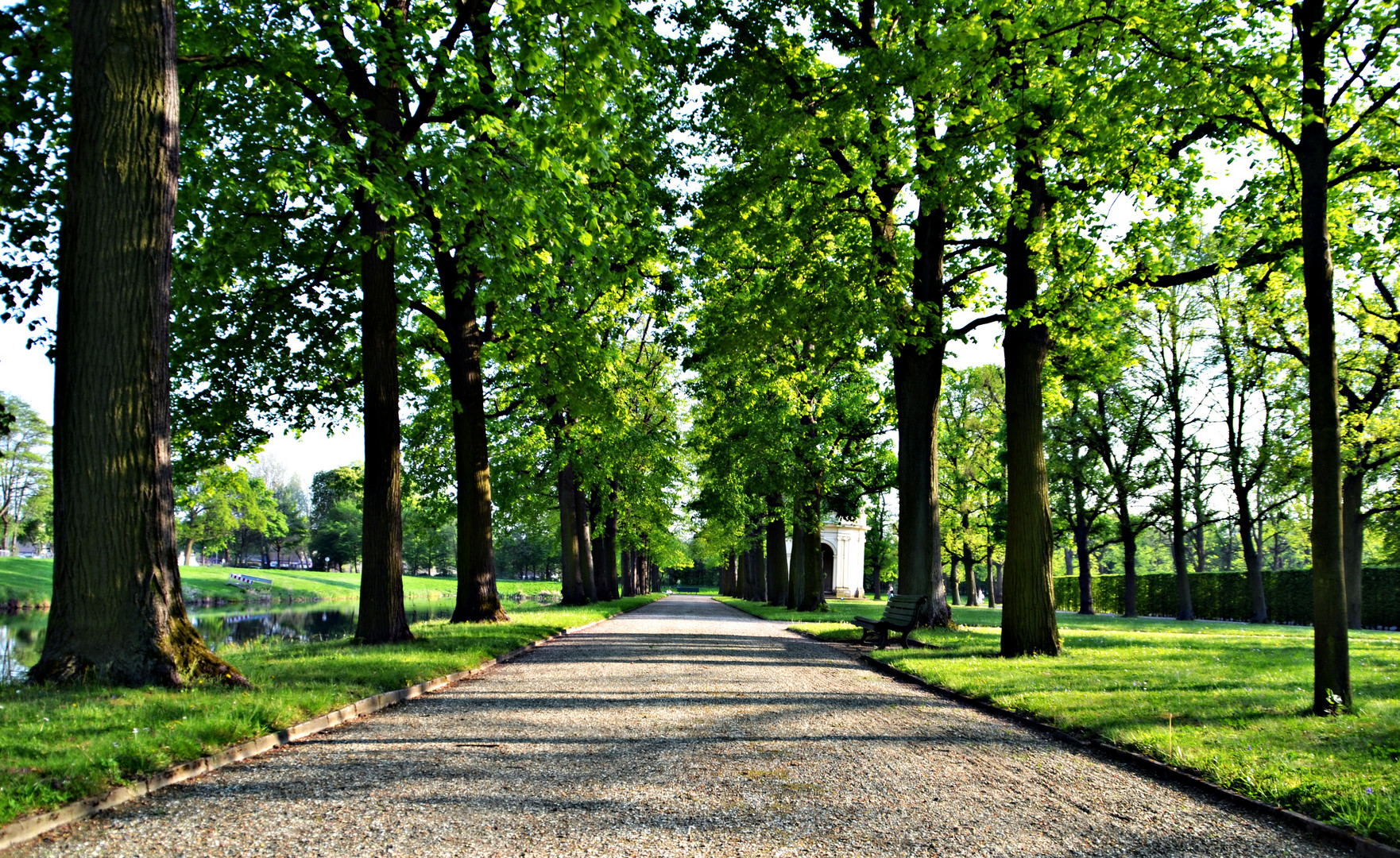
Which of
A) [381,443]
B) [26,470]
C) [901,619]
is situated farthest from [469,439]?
Result: [26,470]

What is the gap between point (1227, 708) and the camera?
7.35 m

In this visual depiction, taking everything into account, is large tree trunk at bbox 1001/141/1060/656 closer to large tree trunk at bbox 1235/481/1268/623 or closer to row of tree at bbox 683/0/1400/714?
row of tree at bbox 683/0/1400/714

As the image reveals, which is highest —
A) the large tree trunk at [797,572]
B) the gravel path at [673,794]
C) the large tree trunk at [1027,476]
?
the large tree trunk at [1027,476]

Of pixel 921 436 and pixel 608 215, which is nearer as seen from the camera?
pixel 608 215

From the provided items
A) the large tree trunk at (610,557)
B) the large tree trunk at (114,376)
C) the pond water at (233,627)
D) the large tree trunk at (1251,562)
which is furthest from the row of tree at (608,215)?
the large tree trunk at (610,557)

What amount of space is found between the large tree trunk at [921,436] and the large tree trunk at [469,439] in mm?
8287

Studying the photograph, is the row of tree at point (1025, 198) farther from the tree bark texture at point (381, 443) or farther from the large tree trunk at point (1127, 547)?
the large tree trunk at point (1127, 547)

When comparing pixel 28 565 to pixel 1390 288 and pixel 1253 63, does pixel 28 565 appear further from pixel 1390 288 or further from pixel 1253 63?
pixel 1390 288

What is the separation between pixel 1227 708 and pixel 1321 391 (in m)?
2.97

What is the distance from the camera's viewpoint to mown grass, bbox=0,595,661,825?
435 cm

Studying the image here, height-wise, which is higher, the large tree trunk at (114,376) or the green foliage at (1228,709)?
the large tree trunk at (114,376)

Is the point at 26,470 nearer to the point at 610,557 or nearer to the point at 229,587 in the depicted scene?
the point at 229,587

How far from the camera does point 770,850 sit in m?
3.82

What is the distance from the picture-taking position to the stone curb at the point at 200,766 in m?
3.83
